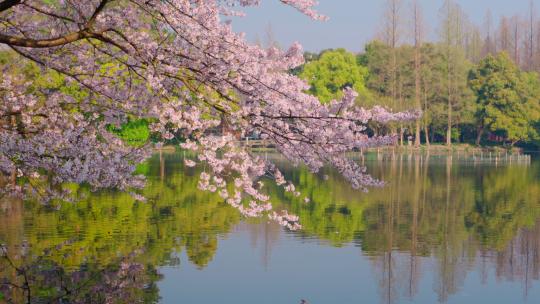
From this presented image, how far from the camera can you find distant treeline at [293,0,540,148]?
82.1 m

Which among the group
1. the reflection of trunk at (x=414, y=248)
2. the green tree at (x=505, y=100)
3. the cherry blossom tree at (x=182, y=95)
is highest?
the green tree at (x=505, y=100)

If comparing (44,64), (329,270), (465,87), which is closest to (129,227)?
(329,270)

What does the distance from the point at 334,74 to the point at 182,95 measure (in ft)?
258

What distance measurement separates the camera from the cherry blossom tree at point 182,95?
9500mm

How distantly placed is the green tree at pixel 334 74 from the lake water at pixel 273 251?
55543mm

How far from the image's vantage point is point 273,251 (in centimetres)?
1959

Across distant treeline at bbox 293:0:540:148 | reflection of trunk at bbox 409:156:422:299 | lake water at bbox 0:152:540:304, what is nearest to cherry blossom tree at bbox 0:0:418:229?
lake water at bbox 0:152:540:304

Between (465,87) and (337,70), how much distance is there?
14.4 m

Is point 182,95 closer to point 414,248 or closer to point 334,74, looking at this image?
point 414,248

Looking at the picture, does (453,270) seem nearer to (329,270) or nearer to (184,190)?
(329,270)

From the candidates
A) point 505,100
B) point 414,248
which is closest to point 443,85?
point 505,100

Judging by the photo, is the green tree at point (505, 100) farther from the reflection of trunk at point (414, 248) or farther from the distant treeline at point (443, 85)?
the reflection of trunk at point (414, 248)

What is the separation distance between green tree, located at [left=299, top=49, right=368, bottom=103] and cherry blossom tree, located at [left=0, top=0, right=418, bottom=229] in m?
74.5

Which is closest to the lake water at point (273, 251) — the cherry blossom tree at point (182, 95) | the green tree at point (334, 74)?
the cherry blossom tree at point (182, 95)
